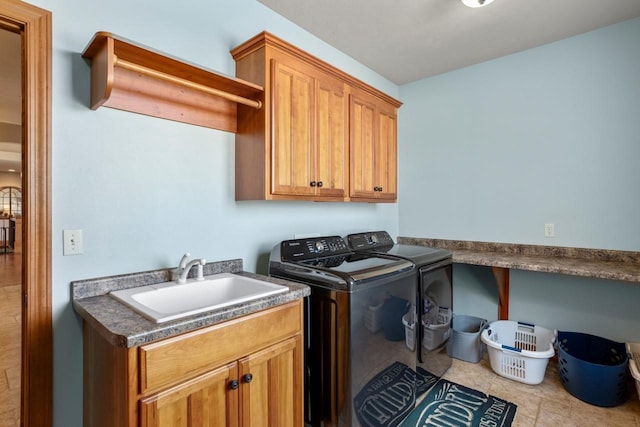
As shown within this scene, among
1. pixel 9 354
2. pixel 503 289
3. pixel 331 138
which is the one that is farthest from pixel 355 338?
pixel 9 354

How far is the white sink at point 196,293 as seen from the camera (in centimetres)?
129

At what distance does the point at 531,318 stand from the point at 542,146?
4.65 feet

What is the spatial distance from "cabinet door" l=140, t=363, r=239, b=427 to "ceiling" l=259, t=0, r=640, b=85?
215 centimetres

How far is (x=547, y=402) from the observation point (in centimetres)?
210

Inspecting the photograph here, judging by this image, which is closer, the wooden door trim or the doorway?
the wooden door trim

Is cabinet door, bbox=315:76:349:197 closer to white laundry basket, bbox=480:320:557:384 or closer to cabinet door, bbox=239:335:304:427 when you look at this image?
cabinet door, bbox=239:335:304:427

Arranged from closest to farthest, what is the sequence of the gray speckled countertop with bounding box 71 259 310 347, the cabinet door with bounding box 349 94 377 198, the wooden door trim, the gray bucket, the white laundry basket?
the gray speckled countertop with bounding box 71 259 310 347
the wooden door trim
the white laundry basket
the cabinet door with bounding box 349 94 377 198
the gray bucket

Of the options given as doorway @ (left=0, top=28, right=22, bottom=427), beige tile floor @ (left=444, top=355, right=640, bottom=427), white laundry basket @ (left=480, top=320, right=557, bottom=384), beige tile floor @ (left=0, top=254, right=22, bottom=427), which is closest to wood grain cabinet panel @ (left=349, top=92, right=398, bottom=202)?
white laundry basket @ (left=480, top=320, right=557, bottom=384)

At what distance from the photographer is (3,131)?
199 inches

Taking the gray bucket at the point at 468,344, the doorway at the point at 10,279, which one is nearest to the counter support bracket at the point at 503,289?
the gray bucket at the point at 468,344

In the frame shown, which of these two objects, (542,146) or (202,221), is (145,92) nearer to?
(202,221)

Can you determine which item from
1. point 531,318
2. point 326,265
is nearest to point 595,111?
point 531,318

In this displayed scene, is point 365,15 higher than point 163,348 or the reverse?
higher

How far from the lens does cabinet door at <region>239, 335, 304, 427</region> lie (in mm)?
1289
